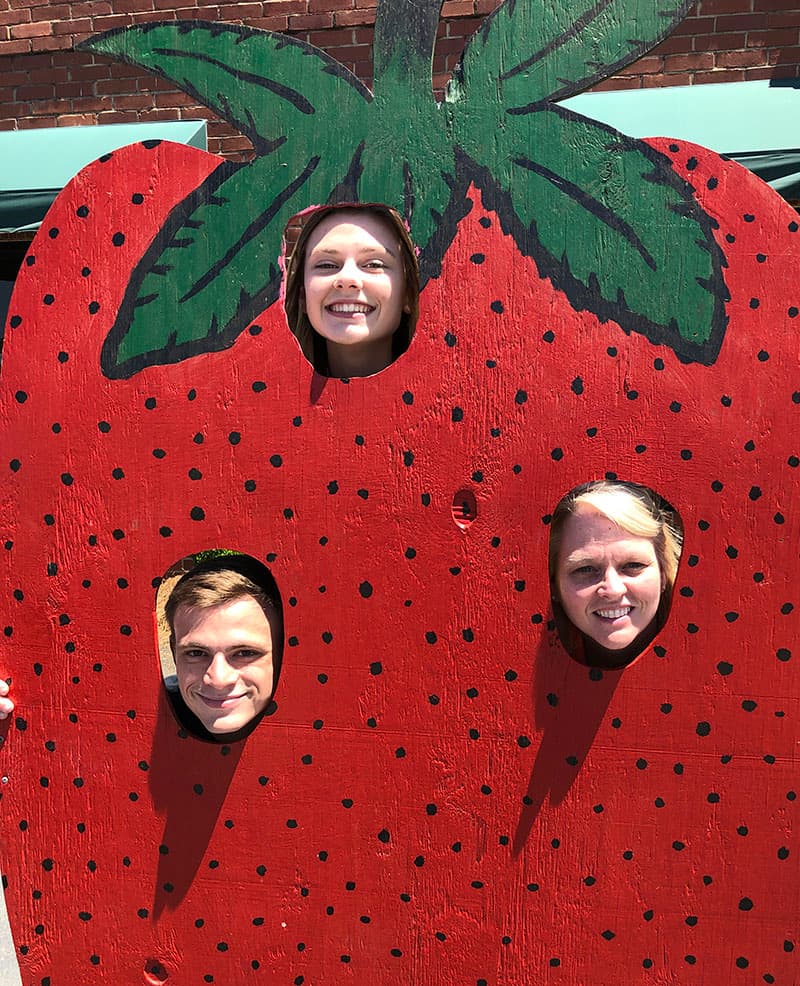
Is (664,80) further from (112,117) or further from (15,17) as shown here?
(15,17)

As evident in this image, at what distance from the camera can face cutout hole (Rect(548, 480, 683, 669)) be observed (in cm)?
190

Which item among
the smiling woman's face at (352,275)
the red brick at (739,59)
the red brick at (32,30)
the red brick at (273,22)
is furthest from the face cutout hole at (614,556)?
the red brick at (32,30)

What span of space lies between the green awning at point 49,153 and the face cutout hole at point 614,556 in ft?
12.3

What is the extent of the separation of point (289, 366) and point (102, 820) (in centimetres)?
110

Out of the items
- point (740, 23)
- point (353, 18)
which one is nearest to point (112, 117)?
point (353, 18)

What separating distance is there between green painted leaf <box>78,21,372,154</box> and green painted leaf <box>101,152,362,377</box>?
0.27 feet

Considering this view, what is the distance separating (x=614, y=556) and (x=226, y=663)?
86 cm

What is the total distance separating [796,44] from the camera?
15.0 feet

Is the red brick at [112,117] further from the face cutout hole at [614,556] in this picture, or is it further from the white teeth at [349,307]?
the face cutout hole at [614,556]

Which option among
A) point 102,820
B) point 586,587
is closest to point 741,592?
point 586,587

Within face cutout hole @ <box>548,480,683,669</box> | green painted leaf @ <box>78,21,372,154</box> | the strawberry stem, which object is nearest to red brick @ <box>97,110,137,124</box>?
green painted leaf @ <box>78,21,372,154</box>

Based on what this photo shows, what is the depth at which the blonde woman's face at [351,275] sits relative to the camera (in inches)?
79.3

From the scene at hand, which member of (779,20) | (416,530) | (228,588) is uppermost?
(779,20)

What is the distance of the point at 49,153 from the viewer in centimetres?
498
